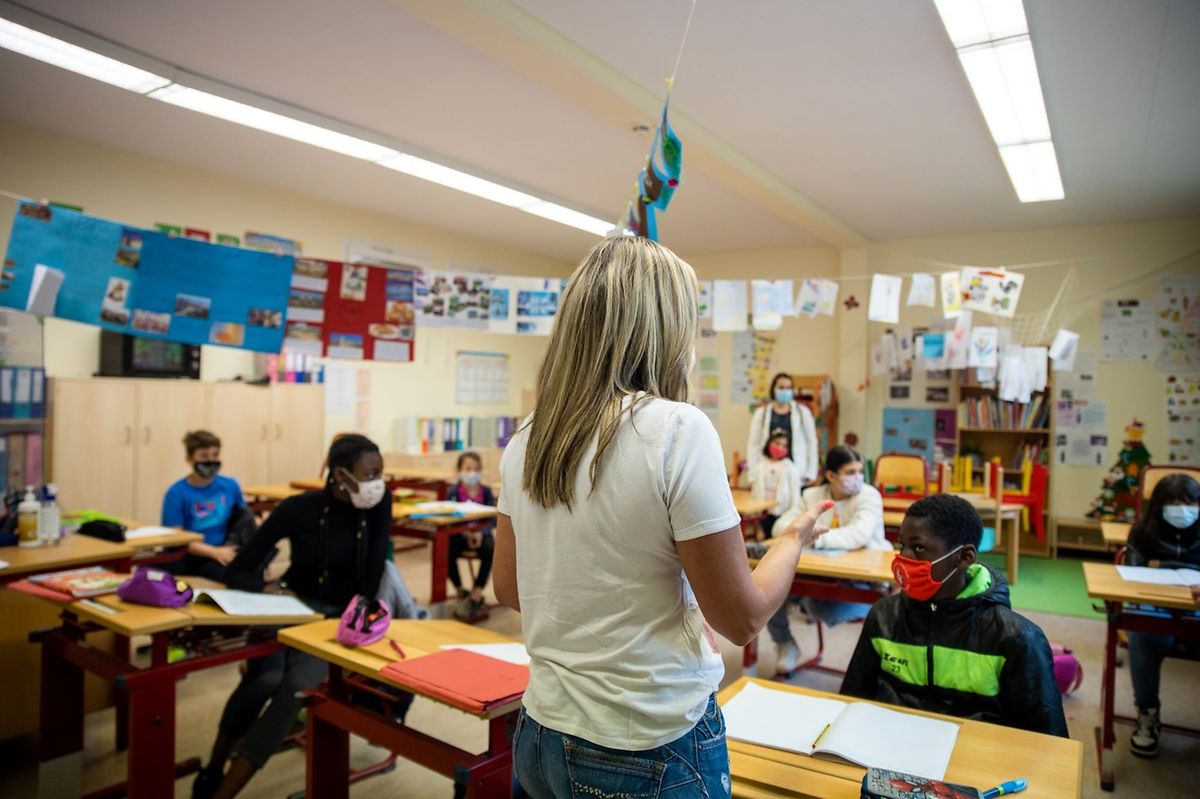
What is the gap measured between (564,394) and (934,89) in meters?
3.99

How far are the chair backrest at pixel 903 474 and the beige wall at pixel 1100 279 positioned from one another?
7.34 feet

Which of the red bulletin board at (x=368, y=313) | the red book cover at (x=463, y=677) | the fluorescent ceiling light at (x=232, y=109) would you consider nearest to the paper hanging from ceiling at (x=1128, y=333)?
the fluorescent ceiling light at (x=232, y=109)

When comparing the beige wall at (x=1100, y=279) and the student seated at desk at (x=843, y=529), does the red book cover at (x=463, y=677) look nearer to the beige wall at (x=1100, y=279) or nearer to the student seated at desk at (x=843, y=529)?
the student seated at desk at (x=843, y=529)

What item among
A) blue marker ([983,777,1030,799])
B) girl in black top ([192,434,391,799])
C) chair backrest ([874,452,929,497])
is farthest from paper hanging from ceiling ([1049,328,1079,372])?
blue marker ([983,777,1030,799])

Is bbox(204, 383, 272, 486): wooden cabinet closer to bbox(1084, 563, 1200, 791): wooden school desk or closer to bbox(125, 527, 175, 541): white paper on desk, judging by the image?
bbox(125, 527, 175, 541): white paper on desk

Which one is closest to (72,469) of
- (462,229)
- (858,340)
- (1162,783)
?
(462,229)

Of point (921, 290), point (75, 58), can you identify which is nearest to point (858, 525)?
point (921, 290)

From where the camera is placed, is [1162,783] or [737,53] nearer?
[1162,783]

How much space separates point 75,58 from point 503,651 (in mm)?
4064

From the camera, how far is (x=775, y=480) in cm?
586

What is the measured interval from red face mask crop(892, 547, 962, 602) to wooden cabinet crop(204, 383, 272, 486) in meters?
5.32

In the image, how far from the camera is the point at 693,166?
5543mm

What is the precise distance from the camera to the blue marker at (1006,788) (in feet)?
4.15

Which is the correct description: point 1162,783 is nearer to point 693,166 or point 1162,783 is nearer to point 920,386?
point 693,166
